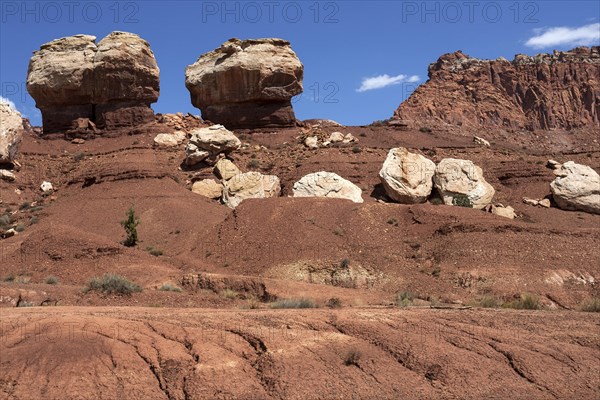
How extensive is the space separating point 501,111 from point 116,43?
5747 centimetres

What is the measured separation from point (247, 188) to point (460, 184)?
11.5 metres

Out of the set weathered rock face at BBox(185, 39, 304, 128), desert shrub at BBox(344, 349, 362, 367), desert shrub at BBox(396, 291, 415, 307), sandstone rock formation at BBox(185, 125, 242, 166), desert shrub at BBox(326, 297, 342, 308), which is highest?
weathered rock face at BBox(185, 39, 304, 128)

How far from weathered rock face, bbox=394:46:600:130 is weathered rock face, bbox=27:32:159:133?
45.4 meters

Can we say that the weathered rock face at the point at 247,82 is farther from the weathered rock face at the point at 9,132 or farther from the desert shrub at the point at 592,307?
the desert shrub at the point at 592,307

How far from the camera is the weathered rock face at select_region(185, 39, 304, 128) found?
4841 centimetres

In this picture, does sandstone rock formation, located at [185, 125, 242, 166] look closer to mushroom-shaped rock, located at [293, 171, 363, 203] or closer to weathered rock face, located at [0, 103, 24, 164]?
mushroom-shaped rock, located at [293, 171, 363, 203]

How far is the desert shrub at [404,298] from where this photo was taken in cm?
1652

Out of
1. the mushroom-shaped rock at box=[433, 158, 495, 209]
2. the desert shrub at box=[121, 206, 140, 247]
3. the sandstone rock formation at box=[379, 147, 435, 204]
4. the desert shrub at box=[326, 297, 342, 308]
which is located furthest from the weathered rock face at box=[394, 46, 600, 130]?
the desert shrub at box=[326, 297, 342, 308]

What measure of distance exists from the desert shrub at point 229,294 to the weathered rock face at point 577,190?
2375 centimetres

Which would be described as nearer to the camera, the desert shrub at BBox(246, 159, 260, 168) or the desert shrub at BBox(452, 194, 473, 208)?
the desert shrub at BBox(452, 194, 473, 208)

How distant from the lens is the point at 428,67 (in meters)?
99.1

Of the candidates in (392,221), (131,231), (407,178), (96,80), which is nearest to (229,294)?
(392,221)

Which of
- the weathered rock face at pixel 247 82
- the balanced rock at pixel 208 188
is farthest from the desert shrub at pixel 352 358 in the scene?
the weathered rock face at pixel 247 82

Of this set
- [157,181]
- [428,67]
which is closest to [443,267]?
[157,181]
